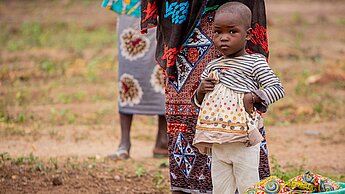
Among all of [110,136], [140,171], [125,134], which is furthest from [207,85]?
[110,136]

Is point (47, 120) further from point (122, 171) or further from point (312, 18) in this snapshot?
point (312, 18)

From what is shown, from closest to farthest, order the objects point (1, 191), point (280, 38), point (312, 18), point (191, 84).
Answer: point (191, 84), point (1, 191), point (280, 38), point (312, 18)

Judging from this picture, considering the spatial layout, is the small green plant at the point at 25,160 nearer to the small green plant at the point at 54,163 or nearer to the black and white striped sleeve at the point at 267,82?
the small green plant at the point at 54,163

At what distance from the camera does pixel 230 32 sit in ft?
11.2

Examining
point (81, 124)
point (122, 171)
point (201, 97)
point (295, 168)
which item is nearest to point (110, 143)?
point (81, 124)

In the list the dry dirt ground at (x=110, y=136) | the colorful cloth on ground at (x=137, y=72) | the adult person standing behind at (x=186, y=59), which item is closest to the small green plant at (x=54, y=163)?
the dry dirt ground at (x=110, y=136)

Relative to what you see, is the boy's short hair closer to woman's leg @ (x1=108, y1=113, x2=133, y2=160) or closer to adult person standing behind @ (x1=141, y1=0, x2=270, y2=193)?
adult person standing behind @ (x1=141, y1=0, x2=270, y2=193)

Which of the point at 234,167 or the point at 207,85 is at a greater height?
the point at 207,85

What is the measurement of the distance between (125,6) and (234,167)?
2.68 meters

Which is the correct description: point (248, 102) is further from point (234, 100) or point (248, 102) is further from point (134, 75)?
point (134, 75)

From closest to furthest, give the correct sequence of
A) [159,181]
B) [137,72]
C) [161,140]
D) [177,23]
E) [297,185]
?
[297,185] → [177,23] → [159,181] → [137,72] → [161,140]

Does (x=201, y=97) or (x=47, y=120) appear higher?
(x=201, y=97)

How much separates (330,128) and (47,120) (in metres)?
3.05

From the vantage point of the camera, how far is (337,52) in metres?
11.8
